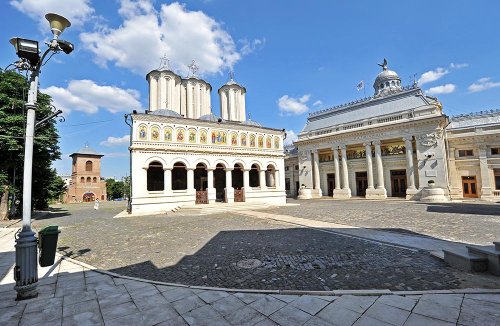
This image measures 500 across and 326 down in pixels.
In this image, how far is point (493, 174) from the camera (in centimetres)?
2808

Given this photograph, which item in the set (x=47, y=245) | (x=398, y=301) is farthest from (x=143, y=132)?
(x=398, y=301)

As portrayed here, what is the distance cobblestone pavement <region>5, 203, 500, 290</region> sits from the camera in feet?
17.9

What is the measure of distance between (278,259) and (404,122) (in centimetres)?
→ 3214

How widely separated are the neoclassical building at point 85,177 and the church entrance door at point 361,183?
5898 centimetres

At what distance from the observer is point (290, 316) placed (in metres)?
4.06

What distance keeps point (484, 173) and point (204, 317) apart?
37697 millimetres

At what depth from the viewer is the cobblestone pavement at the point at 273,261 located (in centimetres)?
546

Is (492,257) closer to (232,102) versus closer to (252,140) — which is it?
(252,140)

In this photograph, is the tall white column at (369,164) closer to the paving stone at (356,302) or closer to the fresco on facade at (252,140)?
the fresco on facade at (252,140)

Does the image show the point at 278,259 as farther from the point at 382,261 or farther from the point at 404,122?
the point at 404,122

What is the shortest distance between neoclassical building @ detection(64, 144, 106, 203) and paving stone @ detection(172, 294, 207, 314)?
213 feet

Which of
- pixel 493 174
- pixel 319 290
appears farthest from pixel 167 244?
pixel 493 174

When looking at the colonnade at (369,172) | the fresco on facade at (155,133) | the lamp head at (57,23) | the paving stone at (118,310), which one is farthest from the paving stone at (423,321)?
the colonnade at (369,172)

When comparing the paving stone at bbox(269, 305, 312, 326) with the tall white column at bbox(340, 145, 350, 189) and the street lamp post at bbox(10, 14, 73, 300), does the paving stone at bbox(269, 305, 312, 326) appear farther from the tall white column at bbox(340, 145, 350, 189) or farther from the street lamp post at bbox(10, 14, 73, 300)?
the tall white column at bbox(340, 145, 350, 189)
